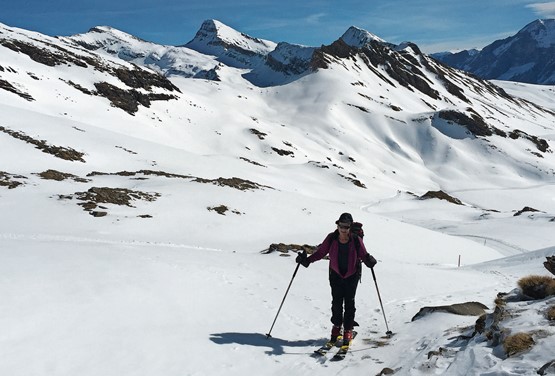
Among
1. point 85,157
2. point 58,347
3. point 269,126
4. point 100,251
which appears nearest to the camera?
point 58,347

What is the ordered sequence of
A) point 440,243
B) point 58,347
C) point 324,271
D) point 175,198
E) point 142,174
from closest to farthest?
point 58,347 < point 324,271 < point 175,198 < point 440,243 < point 142,174

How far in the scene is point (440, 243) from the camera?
110ft

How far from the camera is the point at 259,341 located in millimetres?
9172

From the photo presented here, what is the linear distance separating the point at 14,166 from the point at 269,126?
74.3m

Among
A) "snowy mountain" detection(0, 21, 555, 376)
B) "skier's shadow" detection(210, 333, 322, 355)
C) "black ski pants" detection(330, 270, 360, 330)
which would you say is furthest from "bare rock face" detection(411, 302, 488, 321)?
"skier's shadow" detection(210, 333, 322, 355)

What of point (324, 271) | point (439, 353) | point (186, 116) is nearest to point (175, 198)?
point (324, 271)

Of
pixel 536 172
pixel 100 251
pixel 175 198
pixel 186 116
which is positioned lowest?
pixel 100 251

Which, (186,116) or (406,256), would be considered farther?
(186,116)

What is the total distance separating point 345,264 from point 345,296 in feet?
2.37

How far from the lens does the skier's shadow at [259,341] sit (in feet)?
29.1

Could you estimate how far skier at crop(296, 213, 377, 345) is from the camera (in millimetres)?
8664

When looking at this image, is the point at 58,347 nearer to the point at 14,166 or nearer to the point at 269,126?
the point at 14,166

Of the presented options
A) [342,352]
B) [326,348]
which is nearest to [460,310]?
[342,352]

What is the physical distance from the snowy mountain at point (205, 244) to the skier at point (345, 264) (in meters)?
0.61
